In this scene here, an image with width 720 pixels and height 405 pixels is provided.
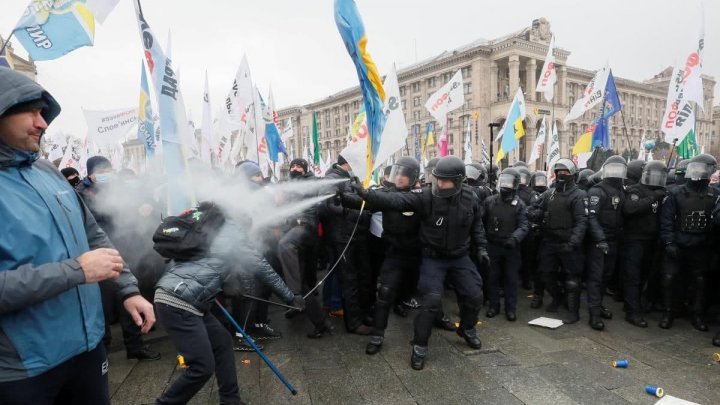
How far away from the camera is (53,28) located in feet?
16.8

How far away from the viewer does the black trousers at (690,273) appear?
5.97 m

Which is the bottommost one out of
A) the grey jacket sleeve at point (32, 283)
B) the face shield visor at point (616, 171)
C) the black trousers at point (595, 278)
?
the black trousers at point (595, 278)

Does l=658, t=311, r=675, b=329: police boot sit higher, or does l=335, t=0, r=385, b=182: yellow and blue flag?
l=335, t=0, r=385, b=182: yellow and blue flag

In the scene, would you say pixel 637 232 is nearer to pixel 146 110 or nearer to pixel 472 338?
pixel 472 338

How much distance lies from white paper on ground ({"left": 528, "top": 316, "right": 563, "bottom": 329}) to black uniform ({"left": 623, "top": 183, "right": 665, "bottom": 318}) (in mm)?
1163

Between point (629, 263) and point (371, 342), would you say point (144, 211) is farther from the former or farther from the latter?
point (629, 263)

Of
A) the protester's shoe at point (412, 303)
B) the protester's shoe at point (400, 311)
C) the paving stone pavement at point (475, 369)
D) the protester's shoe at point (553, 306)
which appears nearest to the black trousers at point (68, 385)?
the paving stone pavement at point (475, 369)

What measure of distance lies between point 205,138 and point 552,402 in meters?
11.8

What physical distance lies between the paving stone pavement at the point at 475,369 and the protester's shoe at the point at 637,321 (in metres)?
0.11

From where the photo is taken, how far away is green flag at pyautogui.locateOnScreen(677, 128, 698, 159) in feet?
33.7

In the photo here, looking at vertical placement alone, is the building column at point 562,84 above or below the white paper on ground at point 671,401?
above

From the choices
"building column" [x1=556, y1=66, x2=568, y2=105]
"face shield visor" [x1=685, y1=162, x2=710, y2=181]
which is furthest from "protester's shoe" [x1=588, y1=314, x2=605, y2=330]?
"building column" [x1=556, y1=66, x2=568, y2=105]

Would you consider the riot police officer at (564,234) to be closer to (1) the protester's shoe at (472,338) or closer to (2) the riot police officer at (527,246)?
(2) the riot police officer at (527,246)

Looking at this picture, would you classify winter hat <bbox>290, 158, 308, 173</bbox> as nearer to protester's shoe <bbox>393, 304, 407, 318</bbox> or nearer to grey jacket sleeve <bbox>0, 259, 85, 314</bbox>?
protester's shoe <bbox>393, 304, 407, 318</bbox>
